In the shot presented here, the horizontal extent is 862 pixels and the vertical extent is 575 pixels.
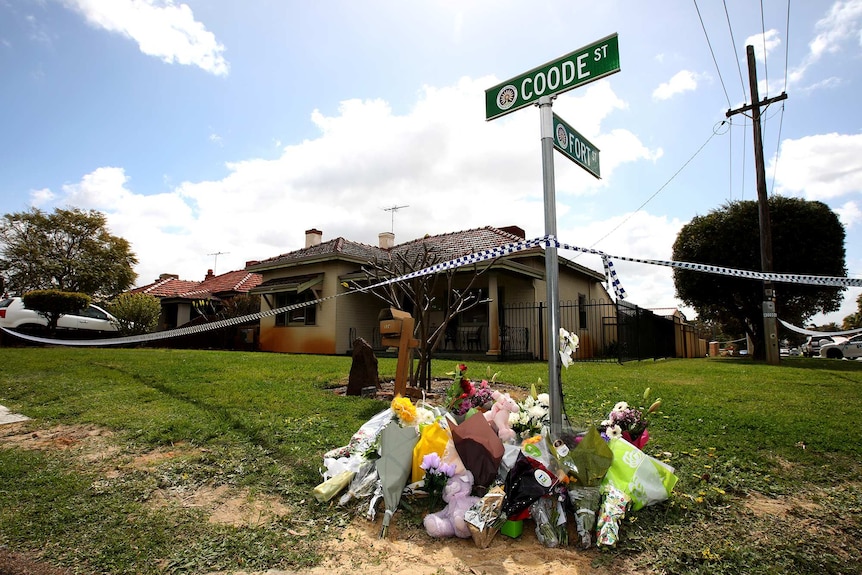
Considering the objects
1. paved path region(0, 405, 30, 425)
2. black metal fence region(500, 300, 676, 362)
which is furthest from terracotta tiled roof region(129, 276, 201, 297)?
paved path region(0, 405, 30, 425)

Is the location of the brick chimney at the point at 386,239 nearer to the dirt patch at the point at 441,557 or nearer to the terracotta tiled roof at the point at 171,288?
the terracotta tiled roof at the point at 171,288

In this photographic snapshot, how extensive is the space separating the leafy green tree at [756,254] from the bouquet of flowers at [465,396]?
17.7 metres

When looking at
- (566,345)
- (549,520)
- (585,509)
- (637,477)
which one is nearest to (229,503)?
(549,520)

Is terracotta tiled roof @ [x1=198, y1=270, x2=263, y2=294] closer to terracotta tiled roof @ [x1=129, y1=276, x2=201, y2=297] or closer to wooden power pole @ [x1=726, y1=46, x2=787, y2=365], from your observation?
terracotta tiled roof @ [x1=129, y1=276, x2=201, y2=297]

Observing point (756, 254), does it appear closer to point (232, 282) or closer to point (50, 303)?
point (50, 303)

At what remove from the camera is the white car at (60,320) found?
13.1 m

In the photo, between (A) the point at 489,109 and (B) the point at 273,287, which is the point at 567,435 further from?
(B) the point at 273,287

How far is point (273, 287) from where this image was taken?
709 inches

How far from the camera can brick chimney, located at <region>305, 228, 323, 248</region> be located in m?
22.2

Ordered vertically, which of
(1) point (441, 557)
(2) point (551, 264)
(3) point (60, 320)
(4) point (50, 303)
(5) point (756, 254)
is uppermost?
(5) point (756, 254)

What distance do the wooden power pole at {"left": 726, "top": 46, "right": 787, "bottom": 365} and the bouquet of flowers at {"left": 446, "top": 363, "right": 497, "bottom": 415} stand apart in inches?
509

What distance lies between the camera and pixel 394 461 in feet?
10.4

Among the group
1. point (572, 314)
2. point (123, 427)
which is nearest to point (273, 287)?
point (572, 314)

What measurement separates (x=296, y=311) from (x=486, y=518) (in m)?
16.8
